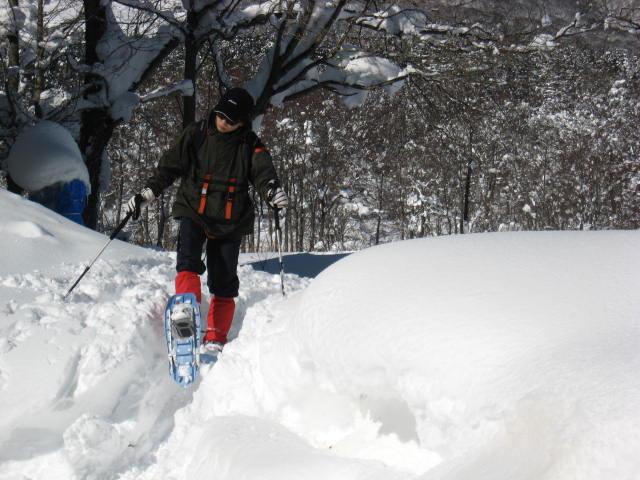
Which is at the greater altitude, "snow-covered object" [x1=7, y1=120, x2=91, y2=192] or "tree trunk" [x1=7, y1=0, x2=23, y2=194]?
"tree trunk" [x1=7, y1=0, x2=23, y2=194]

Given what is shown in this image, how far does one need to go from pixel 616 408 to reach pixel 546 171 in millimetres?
34052

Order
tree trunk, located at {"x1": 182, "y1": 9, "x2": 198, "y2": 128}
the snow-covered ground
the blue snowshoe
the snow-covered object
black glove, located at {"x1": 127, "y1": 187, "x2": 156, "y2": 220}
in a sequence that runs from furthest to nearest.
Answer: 1. tree trunk, located at {"x1": 182, "y1": 9, "x2": 198, "y2": 128}
2. the snow-covered object
3. black glove, located at {"x1": 127, "y1": 187, "x2": 156, "y2": 220}
4. the blue snowshoe
5. the snow-covered ground

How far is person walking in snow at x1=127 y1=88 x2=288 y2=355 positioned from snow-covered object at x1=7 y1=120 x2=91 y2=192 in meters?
4.14

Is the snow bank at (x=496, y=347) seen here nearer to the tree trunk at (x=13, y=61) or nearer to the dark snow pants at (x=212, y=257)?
the dark snow pants at (x=212, y=257)

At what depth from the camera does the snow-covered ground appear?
1.60m


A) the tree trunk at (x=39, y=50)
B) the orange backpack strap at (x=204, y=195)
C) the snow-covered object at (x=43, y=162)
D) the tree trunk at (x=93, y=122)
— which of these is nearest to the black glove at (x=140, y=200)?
the orange backpack strap at (x=204, y=195)

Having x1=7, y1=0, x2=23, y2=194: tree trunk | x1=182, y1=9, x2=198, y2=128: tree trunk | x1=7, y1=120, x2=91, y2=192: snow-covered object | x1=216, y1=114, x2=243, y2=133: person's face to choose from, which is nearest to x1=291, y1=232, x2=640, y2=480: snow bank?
x1=216, y1=114, x2=243, y2=133: person's face

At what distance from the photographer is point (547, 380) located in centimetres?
166

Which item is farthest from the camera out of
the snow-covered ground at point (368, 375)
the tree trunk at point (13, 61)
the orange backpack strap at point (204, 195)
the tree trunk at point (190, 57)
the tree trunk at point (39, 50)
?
the tree trunk at point (39, 50)

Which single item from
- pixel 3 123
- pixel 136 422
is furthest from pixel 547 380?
pixel 3 123

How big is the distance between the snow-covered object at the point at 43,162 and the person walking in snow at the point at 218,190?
414cm

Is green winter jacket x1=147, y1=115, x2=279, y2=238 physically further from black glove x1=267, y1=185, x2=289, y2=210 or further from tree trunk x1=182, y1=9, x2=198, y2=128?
tree trunk x1=182, y1=9, x2=198, y2=128

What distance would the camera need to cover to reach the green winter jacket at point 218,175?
361 centimetres

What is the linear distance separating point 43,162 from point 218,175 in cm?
483
